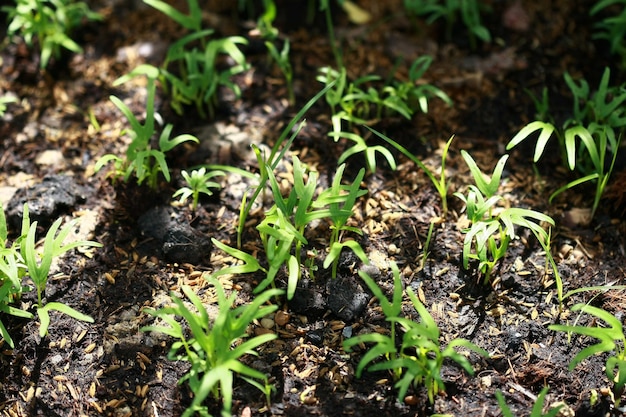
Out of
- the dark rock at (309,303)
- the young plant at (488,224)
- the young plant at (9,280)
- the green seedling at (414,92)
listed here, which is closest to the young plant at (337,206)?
the dark rock at (309,303)

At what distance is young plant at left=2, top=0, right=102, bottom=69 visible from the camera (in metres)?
3.21

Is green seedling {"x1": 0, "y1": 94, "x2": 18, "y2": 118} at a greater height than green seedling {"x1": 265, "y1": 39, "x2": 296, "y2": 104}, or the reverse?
green seedling {"x1": 265, "y1": 39, "x2": 296, "y2": 104}

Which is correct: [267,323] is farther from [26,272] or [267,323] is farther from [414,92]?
[414,92]

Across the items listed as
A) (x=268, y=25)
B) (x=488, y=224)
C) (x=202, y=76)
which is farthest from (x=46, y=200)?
(x=488, y=224)

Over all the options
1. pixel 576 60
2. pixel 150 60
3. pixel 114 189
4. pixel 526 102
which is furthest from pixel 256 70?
pixel 576 60

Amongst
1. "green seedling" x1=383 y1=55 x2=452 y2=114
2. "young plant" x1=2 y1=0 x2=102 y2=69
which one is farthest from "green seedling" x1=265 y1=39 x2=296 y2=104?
"young plant" x1=2 y1=0 x2=102 y2=69

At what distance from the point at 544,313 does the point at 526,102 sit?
1168 millimetres

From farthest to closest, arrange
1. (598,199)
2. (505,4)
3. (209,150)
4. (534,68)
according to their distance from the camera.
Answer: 1. (505,4)
2. (534,68)
3. (209,150)
4. (598,199)

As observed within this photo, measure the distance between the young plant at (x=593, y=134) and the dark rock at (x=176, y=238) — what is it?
1.27 metres

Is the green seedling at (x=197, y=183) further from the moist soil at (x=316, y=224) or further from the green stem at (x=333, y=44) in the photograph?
the green stem at (x=333, y=44)

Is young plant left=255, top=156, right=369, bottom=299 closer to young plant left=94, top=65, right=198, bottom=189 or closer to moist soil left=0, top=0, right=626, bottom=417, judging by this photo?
moist soil left=0, top=0, right=626, bottom=417

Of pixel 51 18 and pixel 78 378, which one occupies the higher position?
pixel 51 18

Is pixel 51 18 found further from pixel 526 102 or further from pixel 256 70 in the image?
pixel 526 102

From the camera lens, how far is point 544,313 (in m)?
2.53
